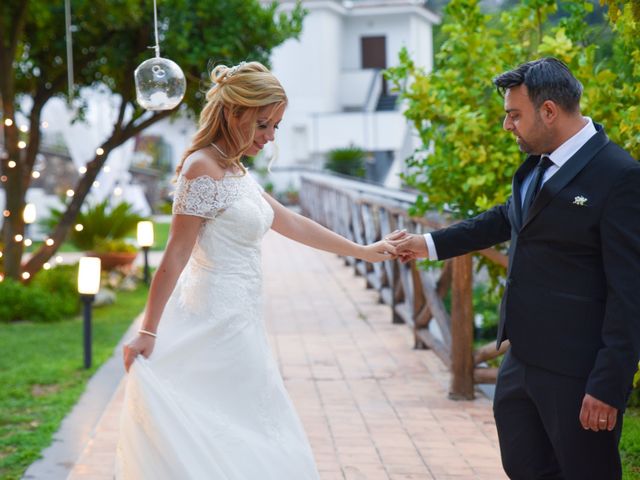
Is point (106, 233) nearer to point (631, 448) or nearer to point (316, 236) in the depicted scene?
point (631, 448)

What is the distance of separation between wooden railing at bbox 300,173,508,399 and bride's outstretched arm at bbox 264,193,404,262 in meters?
1.40

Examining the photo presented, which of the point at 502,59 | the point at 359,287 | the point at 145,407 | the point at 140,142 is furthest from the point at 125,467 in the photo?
the point at 140,142

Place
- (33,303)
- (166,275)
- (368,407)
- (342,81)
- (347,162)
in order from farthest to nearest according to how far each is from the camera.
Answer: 1. (342,81)
2. (347,162)
3. (33,303)
4. (368,407)
5. (166,275)

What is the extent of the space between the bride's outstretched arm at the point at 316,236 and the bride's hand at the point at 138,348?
0.75m

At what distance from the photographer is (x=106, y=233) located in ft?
45.1

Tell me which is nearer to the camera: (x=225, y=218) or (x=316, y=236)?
(x=225, y=218)

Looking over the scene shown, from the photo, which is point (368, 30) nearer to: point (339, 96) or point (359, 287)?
point (339, 96)

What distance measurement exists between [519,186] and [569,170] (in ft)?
1.08

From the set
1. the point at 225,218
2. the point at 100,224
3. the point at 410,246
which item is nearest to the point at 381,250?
the point at 410,246

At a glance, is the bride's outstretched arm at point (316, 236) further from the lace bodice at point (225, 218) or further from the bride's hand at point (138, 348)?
the bride's hand at point (138, 348)

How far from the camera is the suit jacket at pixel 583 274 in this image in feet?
9.44

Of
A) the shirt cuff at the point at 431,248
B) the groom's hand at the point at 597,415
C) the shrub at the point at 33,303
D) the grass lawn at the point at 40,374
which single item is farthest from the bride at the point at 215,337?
the shrub at the point at 33,303

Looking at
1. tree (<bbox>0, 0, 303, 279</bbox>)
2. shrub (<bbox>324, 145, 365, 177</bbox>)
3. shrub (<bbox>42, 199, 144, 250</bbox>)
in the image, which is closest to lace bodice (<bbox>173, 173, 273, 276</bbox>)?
tree (<bbox>0, 0, 303, 279</bbox>)

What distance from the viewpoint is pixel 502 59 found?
21.3ft
